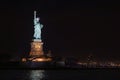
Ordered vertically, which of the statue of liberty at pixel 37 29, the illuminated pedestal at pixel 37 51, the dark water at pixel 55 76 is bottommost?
the dark water at pixel 55 76

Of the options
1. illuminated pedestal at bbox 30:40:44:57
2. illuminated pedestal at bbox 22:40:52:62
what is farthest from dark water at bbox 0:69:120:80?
illuminated pedestal at bbox 30:40:44:57

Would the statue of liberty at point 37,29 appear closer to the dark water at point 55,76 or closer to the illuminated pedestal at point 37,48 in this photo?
the illuminated pedestal at point 37,48

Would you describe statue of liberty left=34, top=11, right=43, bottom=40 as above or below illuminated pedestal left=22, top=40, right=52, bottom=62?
above

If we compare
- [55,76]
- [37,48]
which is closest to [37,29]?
[37,48]

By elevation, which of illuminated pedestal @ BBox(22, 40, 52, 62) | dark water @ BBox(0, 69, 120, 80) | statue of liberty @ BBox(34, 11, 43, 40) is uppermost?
statue of liberty @ BBox(34, 11, 43, 40)

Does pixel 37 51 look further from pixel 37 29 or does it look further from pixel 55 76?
pixel 55 76

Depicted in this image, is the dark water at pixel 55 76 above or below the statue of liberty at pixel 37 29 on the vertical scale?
below

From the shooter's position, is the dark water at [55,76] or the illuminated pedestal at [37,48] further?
the illuminated pedestal at [37,48]

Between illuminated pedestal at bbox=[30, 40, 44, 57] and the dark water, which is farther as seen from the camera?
illuminated pedestal at bbox=[30, 40, 44, 57]

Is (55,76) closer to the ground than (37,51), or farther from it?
closer to the ground

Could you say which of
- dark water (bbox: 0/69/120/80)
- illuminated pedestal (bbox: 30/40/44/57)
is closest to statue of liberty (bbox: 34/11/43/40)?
illuminated pedestal (bbox: 30/40/44/57)

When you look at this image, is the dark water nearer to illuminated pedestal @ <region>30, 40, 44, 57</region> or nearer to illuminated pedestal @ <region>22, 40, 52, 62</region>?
illuminated pedestal @ <region>22, 40, 52, 62</region>

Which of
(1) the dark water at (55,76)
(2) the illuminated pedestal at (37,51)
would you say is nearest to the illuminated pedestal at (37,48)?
(2) the illuminated pedestal at (37,51)

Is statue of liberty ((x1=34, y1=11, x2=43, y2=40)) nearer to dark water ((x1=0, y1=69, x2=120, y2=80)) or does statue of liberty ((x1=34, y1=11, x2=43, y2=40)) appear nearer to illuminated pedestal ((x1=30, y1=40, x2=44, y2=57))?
illuminated pedestal ((x1=30, y1=40, x2=44, y2=57))
